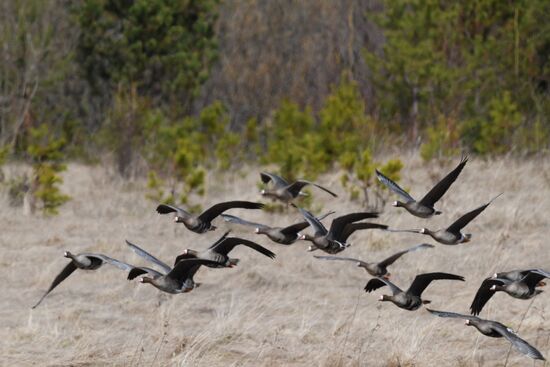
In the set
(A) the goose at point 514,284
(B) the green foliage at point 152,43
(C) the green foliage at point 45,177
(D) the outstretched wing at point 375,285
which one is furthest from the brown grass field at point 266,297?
(B) the green foliage at point 152,43

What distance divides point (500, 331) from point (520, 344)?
0.16m

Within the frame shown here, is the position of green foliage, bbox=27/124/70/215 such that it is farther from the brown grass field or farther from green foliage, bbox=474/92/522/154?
green foliage, bbox=474/92/522/154

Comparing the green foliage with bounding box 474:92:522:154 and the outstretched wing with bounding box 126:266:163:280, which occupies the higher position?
the outstretched wing with bounding box 126:266:163:280

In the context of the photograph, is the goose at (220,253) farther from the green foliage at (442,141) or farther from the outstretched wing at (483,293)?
the green foliage at (442,141)

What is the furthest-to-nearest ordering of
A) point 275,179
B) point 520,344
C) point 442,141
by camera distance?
point 442,141 → point 275,179 → point 520,344

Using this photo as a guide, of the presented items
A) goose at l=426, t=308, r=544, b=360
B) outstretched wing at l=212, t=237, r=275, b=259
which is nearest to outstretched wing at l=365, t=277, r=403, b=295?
goose at l=426, t=308, r=544, b=360

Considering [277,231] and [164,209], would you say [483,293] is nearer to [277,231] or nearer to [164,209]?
[277,231]

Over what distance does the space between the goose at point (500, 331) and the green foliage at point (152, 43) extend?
1222 cm

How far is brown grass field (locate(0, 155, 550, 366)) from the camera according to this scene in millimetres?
6266

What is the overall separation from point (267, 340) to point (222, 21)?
13949 mm

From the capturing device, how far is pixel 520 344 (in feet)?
14.2

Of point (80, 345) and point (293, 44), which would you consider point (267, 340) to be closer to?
point (80, 345)

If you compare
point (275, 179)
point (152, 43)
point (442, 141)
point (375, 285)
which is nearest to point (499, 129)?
point (442, 141)

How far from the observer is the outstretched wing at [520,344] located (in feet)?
13.8
